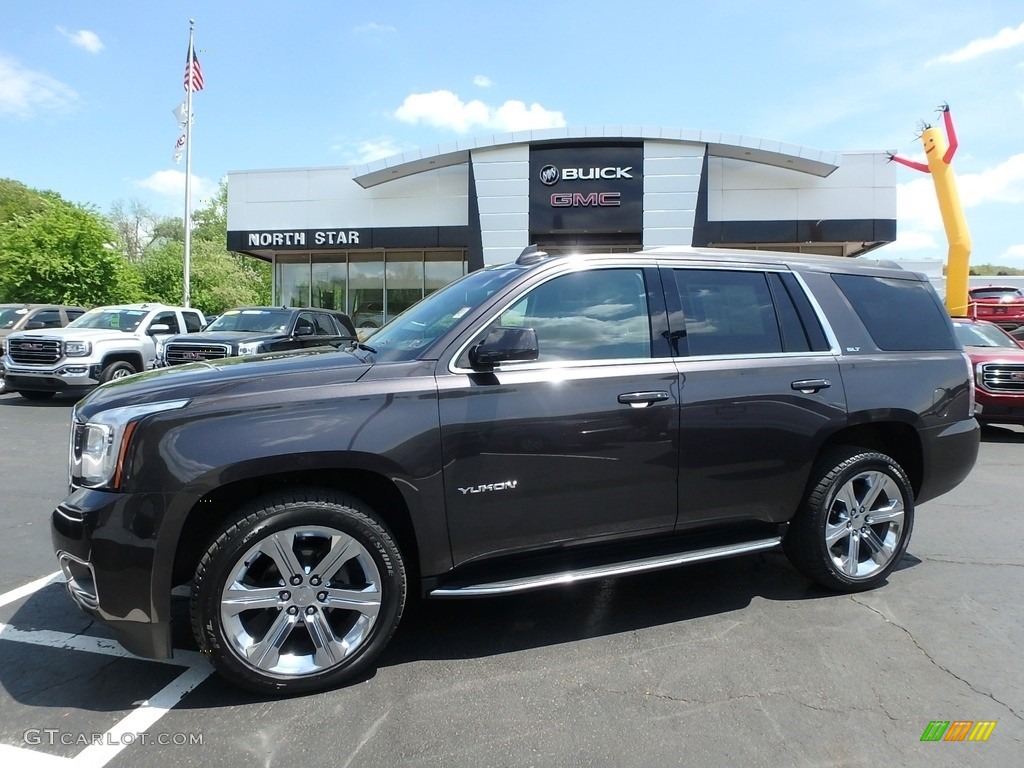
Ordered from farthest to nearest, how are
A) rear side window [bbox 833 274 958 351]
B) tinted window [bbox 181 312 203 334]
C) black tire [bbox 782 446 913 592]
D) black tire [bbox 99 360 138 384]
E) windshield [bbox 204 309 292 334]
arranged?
tinted window [bbox 181 312 203 334], windshield [bbox 204 309 292 334], black tire [bbox 99 360 138 384], rear side window [bbox 833 274 958 351], black tire [bbox 782 446 913 592]

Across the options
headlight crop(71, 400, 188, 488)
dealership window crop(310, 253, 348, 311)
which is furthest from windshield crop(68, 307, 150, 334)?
headlight crop(71, 400, 188, 488)

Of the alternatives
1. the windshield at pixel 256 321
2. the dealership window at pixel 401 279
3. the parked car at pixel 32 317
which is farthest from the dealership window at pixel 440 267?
the windshield at pixel 256 321

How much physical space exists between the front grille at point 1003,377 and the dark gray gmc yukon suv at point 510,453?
6.12 metres

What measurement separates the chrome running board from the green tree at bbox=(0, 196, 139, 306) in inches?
1376

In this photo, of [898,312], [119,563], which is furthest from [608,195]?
[119,563]

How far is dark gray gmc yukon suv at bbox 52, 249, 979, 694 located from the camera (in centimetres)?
264

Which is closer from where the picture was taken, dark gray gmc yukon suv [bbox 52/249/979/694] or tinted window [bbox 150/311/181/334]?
dark gray gmc yukon suv [bbox 52/249/979/694]

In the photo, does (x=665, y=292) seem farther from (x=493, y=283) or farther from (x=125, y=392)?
(x=125, y=392)

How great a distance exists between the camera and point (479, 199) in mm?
20406

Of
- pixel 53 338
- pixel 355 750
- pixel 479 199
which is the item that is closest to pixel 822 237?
pixel 479 199

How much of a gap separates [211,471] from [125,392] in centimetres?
63

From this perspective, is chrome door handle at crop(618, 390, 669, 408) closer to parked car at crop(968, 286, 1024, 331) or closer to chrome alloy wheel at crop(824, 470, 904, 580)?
chrome alloy wheel at crop(824, 470, 904, 580)

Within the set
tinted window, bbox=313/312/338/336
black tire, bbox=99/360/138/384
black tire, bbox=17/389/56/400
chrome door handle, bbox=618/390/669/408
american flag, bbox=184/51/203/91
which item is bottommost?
black tire, bbox=17/389/56/400

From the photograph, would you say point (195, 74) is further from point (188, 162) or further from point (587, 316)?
point (587, 316)
